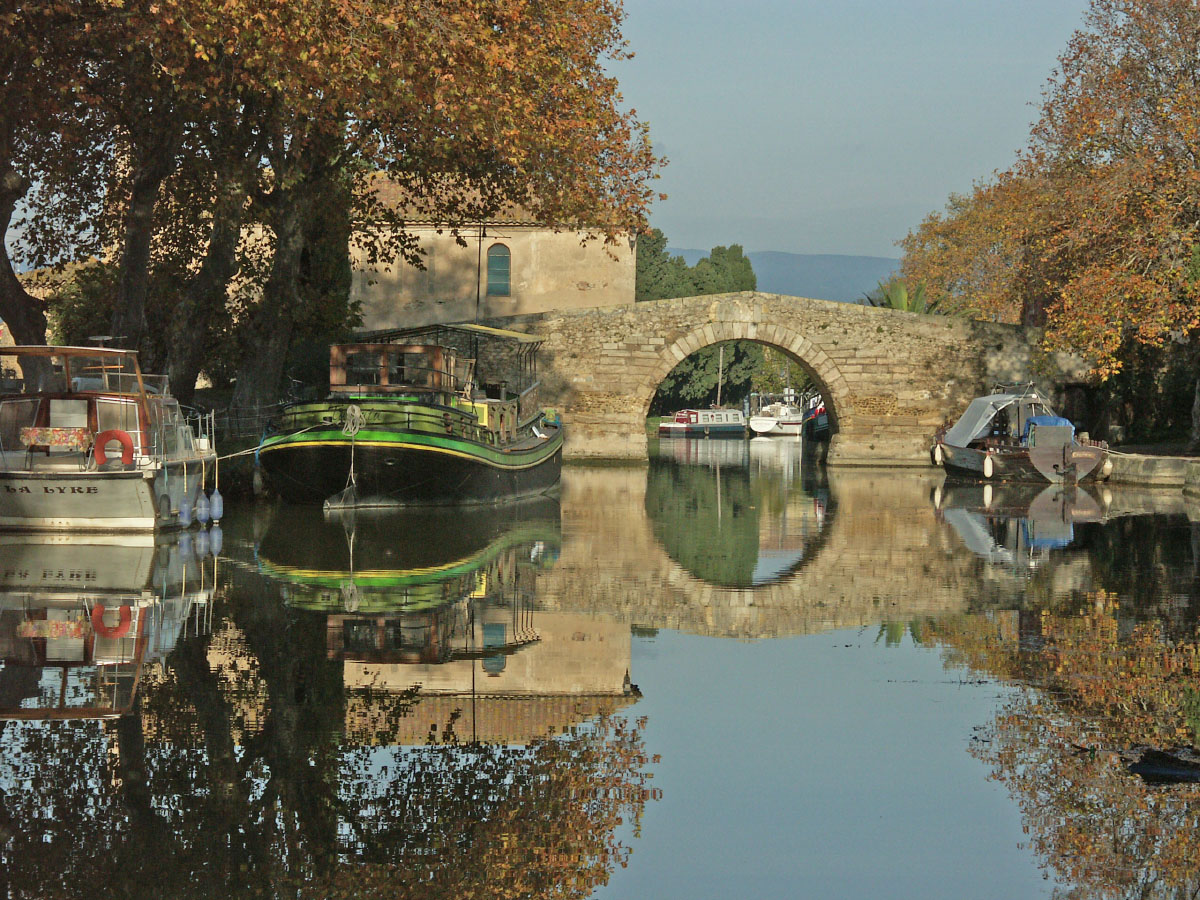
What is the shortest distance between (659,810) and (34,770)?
2.53 metres

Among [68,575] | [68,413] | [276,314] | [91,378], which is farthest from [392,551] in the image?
[276,314]

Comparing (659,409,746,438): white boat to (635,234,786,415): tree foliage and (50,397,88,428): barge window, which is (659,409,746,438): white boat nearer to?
(635,234,786,415): tree foliage

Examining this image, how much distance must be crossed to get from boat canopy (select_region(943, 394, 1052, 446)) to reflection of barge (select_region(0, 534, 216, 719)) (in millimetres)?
17902

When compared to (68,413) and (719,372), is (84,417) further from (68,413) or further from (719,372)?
(719,372)

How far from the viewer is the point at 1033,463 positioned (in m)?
26.9

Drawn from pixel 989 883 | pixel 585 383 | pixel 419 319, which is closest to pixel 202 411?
pixel 585 383

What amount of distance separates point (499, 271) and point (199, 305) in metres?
17.8

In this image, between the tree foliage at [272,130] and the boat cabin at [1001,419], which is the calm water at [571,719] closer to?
the tree foliage at [272,130]

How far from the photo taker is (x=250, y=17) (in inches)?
596

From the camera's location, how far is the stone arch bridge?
32625 mm

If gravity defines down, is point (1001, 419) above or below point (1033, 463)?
above

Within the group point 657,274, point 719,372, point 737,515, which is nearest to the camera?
point 737,515

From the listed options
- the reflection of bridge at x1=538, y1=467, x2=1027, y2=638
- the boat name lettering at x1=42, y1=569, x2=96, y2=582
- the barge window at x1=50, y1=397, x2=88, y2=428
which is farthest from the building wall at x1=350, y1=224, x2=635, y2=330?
the boat name lettering at x1=42, y1=569, x2=96, y2=582

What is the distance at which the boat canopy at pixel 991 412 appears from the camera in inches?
1126
